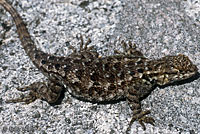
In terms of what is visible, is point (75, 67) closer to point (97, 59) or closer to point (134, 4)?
point (97, 59)

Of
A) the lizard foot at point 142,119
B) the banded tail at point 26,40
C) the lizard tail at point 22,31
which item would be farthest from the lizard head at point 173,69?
the lizard tail at point 22,31

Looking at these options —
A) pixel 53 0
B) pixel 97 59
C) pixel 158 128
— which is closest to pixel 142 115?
pixel 158 128

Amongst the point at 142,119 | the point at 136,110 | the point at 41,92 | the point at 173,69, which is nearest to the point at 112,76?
the point at 136,110

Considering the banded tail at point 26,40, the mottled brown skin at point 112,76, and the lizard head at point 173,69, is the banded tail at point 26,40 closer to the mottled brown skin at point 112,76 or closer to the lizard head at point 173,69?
the mottled brown skin at point 112,76

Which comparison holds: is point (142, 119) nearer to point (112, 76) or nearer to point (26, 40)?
point (112, 76)

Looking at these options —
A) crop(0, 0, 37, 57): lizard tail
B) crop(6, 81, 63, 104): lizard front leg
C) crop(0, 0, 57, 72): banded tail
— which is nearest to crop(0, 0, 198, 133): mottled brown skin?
crop(6, 81, 63, 104): lizard front leg

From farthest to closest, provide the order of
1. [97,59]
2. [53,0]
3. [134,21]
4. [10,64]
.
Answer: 1. [53,0]
2. [134,21]
3. [10,64]
4. [97,59]
